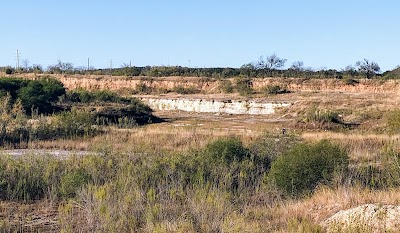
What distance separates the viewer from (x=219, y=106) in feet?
189

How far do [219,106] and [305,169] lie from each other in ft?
147

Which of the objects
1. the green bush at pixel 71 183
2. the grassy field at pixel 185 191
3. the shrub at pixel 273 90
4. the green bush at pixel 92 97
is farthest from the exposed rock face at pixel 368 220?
the shrub at pixel 273 90

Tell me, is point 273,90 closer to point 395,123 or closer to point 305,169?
point 395,123

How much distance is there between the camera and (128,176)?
12.3m

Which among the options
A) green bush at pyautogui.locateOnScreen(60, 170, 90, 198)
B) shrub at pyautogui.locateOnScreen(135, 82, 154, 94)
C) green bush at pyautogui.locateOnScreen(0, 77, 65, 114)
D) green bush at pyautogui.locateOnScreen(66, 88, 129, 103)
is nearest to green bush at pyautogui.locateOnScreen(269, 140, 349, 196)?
green bush at pyautogui.locateOnScreen(60, 170, 90, 198)

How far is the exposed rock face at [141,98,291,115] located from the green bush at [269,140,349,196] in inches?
1575

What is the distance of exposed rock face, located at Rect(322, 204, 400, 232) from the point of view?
7633 mm

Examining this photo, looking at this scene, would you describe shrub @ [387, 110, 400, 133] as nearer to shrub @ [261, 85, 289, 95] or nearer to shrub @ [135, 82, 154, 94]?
shrub @ [261, 85, 289, 95]

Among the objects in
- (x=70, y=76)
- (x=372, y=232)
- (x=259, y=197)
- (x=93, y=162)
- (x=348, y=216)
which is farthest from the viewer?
(x=70, y=76)

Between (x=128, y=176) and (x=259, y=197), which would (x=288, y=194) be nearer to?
(x=259, y=197)

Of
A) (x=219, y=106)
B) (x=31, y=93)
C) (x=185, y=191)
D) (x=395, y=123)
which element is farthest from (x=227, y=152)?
(x=219, y=106)

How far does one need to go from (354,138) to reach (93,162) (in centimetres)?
1436

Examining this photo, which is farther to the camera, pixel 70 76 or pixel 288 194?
pixel 70 76

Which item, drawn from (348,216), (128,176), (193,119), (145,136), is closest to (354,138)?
(145,136)
